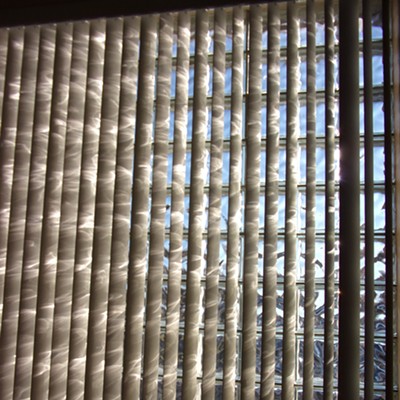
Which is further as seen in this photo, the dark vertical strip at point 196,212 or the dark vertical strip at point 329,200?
the dark vertical strip at point 196,212

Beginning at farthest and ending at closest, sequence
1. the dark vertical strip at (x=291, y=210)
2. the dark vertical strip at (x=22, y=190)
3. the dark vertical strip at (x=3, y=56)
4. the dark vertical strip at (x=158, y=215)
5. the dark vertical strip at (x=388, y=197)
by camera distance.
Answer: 1. the dark vertical strip at (x=3, y=56)
2. the dark vertical strip at (x=22, y=190)
3. the dark vertical strip at (x=158, y=215)
4. the dark vertical strip at (x=291, y=210)
5. the dark vertical strip at (x=388, y=197)

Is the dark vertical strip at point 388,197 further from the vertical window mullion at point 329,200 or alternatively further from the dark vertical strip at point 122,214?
the dark vertical strip at point 122,214

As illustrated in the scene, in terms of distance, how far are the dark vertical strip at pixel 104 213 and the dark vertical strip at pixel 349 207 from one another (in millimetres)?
741

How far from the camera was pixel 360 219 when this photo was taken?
1.90m

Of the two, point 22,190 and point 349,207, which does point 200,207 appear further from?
point 22,190

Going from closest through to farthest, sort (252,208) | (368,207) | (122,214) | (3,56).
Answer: (368,207), (252,208), (122,214), (3,56)

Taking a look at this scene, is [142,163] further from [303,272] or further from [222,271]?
[303,272]

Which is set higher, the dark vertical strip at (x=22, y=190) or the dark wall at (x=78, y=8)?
the dark wall at (x=78, y=8)

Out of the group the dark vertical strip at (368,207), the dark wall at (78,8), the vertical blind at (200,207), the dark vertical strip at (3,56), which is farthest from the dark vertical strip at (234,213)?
the dark vertical strip at (3,56)

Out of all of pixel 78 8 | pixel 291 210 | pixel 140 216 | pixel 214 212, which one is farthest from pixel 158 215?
pixel 78 8

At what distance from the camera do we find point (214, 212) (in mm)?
1985

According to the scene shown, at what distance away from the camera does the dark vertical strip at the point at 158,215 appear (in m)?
1.97

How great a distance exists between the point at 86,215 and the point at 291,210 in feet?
2.22

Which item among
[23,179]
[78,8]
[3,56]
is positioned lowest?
[23,179]
